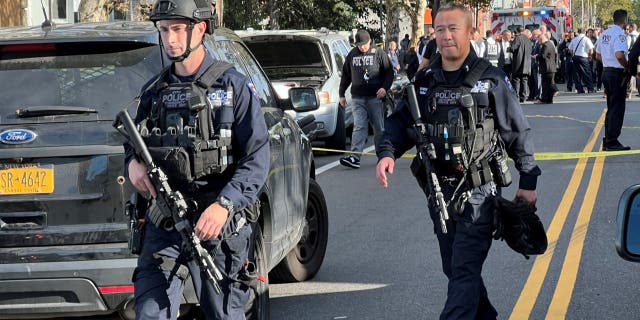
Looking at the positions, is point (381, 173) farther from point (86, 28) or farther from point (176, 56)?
point (86, 28)

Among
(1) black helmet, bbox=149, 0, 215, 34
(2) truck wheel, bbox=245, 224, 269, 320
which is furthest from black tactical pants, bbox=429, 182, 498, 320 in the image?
(1) black helmet, bbox=149, 0, 215, 34

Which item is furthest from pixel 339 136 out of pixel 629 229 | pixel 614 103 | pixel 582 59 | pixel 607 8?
pixel 607 8

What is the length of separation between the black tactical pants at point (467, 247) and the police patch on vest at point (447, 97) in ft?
1.39

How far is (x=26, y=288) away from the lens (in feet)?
18.0

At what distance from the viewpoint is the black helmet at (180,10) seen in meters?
4.62

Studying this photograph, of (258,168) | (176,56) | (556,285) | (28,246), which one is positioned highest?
(176,56)

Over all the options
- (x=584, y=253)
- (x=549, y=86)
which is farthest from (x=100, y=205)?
(x=549, y=86)

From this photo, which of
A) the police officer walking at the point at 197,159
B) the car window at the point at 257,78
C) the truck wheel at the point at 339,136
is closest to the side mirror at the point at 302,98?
the car window at the point at 257,78

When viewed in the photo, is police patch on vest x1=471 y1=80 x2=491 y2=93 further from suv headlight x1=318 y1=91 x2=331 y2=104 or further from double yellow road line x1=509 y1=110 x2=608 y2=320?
suv headlight x1=318 y1=91 x2=331 y2=104

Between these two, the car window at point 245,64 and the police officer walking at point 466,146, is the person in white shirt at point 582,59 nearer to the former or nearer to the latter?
the car window at point 245,64

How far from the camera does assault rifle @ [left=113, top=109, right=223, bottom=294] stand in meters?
4.44

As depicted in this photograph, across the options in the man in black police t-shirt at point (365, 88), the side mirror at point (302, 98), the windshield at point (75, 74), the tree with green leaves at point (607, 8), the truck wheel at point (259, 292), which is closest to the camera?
the truck wheel at point (259, 292)

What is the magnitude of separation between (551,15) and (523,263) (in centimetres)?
3697

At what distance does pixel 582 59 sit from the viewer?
1218 inches
